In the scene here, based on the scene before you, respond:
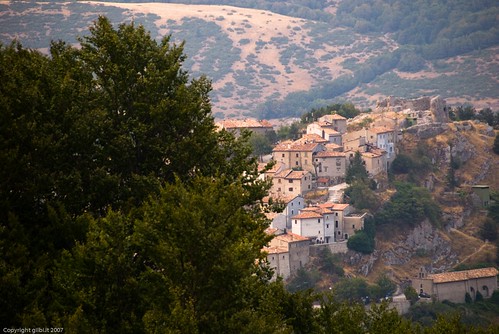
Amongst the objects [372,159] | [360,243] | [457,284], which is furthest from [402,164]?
[457,284]

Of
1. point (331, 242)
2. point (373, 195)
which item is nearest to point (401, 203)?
point (373, 195)

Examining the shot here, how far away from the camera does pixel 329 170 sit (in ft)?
364

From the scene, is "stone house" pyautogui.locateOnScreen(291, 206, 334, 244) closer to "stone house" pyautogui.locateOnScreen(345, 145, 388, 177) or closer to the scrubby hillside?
the scrubby hillside

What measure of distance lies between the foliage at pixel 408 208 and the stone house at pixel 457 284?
13.0 metres

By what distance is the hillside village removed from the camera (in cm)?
9688

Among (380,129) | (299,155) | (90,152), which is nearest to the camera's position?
(90,152)

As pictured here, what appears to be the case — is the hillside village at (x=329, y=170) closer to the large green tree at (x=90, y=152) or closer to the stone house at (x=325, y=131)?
the stone house at (x=325, y=131)

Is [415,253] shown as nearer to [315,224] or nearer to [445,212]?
[445,212]

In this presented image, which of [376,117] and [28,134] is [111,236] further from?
[376,117]

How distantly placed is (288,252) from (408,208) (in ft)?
72.8

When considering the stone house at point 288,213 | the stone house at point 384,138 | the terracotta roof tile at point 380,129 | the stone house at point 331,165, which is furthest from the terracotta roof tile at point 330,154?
the stone house at point 288,213

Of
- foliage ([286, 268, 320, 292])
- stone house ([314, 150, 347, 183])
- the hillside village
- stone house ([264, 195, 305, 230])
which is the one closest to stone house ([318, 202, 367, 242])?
the hillside village

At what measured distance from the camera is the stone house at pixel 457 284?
95250 millimetres

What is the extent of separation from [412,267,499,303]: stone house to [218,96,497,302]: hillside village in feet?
0.47
